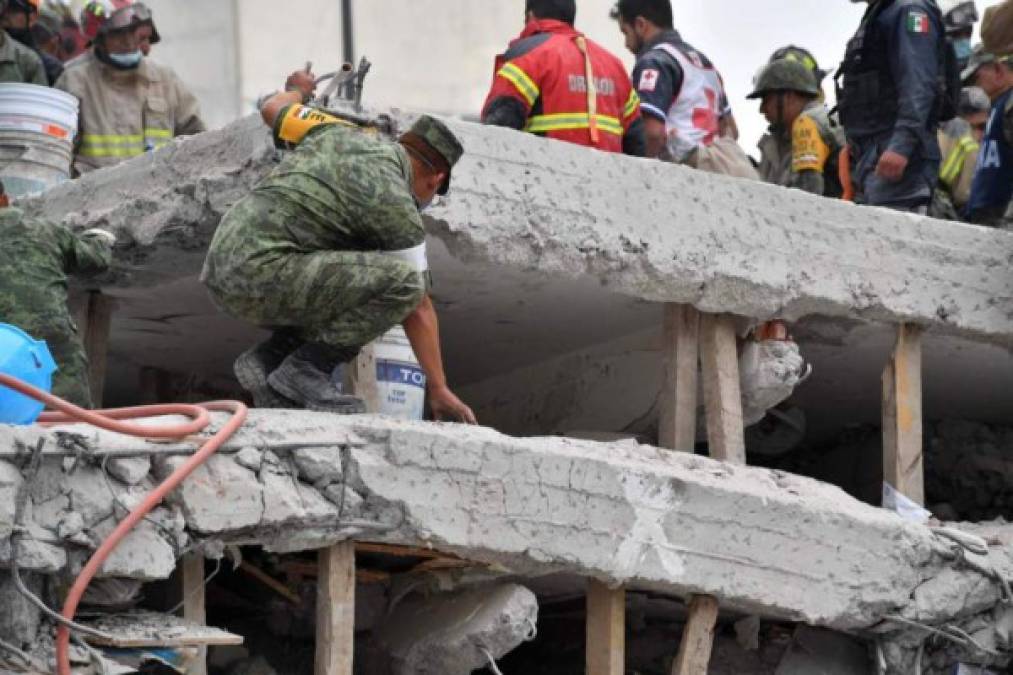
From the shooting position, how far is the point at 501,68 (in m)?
8.24

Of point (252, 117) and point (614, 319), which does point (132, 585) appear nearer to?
point (252, 117)

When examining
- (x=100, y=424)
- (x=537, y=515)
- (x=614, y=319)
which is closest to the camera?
(x=100, y=424)

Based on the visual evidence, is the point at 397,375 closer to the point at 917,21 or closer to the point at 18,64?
the point at 917,21

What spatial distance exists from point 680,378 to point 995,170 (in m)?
2.46

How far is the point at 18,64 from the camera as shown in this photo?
9.65 metres

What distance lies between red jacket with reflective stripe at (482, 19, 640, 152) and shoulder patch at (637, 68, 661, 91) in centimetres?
52

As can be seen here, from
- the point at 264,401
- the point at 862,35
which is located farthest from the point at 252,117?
the point at 862,35

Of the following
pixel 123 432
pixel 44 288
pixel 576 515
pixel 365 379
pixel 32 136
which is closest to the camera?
pixel 123 432

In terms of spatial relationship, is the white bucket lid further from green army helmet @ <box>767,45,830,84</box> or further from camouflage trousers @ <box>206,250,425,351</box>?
green army helmet @ <box>767,45,830,84</box>

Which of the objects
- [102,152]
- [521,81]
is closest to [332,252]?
[521,81]

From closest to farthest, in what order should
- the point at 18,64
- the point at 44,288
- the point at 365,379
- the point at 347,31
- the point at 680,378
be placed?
the point at 44,288
the point at 365,379
the point at 680,378
the point at 18,64
the point at 347,31

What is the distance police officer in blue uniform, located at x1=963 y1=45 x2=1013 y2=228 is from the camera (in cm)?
932

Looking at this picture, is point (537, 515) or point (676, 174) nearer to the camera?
A: point (537, 515)

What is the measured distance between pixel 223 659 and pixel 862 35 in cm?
409
